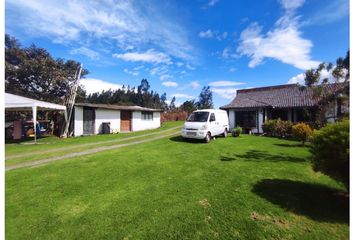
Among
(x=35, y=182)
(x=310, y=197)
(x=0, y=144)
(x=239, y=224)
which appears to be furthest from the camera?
(x=35, y=182)

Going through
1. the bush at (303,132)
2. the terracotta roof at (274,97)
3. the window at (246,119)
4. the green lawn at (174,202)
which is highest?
the terracotta roof at (274,97)

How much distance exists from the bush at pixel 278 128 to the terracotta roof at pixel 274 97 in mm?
2538

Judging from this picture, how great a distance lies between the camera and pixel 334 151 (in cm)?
452

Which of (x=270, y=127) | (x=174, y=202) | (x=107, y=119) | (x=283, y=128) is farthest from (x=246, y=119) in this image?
(x=174, y=202)

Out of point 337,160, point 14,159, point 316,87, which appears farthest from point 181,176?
point 316,87

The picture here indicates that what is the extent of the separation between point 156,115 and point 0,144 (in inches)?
1190

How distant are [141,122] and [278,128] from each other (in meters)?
17.4

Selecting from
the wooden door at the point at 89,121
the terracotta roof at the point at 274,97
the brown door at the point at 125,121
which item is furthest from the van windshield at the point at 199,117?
the brown door at the point at 125,121

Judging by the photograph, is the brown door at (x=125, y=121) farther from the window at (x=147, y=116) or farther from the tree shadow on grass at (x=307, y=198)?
the tree shadow on grass at (x=307, y=198)

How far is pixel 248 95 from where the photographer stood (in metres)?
27.3

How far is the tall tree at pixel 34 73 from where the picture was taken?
1219 inches

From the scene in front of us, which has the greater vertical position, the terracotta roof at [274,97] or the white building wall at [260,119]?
the terracotta roof at [274,97]

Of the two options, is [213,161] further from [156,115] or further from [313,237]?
[156,115]

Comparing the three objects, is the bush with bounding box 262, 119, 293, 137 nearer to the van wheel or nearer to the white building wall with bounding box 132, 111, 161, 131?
the van wheel
